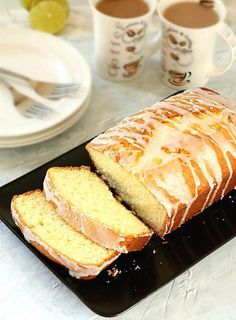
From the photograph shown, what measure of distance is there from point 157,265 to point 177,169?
0.68 feet

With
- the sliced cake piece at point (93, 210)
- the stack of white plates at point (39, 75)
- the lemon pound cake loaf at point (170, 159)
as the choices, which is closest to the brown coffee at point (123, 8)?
the stack of white plates at point (39, 75)

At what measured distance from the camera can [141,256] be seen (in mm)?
1214

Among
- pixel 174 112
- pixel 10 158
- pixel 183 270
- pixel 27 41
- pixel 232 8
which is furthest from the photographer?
pixel 232 8

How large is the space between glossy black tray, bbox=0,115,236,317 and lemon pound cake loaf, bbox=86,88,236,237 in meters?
0.03

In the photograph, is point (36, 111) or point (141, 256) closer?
point (141, 256)

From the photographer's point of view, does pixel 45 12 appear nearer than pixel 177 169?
No

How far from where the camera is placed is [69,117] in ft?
4.93

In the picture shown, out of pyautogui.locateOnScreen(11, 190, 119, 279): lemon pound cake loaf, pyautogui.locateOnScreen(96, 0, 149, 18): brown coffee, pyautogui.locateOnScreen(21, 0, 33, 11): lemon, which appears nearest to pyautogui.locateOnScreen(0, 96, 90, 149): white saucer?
pyautogui.locateOnScreen(11, 190, 119, 279): lemon pound cake loaf

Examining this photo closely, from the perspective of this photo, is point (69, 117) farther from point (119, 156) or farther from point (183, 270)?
point (183, 270)

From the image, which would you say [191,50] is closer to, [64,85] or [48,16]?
[64,85]

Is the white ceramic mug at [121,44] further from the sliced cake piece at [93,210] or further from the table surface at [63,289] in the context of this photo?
the sliced cake piece at [93,210]

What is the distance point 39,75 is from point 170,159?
1.94 feet

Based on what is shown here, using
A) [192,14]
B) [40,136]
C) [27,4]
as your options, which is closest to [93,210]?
[40,136]

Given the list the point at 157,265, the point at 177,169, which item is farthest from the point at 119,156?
the point at 157,265
